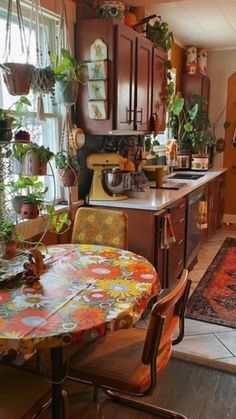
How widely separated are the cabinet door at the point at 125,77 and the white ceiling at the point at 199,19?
17.2 inches

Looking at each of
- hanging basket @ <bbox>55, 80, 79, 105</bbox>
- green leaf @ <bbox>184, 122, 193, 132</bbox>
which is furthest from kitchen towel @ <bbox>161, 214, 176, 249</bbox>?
green leaf @ <bbox>184, 122, 193, 132</bbox>

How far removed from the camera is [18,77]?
1.79m

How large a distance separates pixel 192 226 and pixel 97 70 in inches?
69.7

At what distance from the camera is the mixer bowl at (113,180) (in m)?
2.87

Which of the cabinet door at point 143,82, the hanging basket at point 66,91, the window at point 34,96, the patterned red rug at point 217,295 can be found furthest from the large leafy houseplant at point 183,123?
the hanging basket at point 66,91

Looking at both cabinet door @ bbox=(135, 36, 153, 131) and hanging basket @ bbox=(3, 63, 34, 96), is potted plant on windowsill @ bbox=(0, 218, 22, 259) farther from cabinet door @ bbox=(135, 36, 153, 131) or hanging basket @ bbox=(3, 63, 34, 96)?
cabinet door @ bbox=(135, 36, 153, 131)

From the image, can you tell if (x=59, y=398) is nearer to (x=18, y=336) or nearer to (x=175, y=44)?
(x=18, y=336)

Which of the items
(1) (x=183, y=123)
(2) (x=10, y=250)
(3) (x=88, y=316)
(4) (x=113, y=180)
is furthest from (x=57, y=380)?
(1) (x=183, y=123)

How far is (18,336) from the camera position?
1.18 m

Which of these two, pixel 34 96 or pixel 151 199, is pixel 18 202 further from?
pixel 151 199

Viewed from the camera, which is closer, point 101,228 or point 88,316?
point 88,316

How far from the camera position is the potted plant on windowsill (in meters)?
1.71

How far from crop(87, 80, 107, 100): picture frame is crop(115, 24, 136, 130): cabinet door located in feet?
0.35

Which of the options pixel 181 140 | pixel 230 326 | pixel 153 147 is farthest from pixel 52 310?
pixel 181 140
